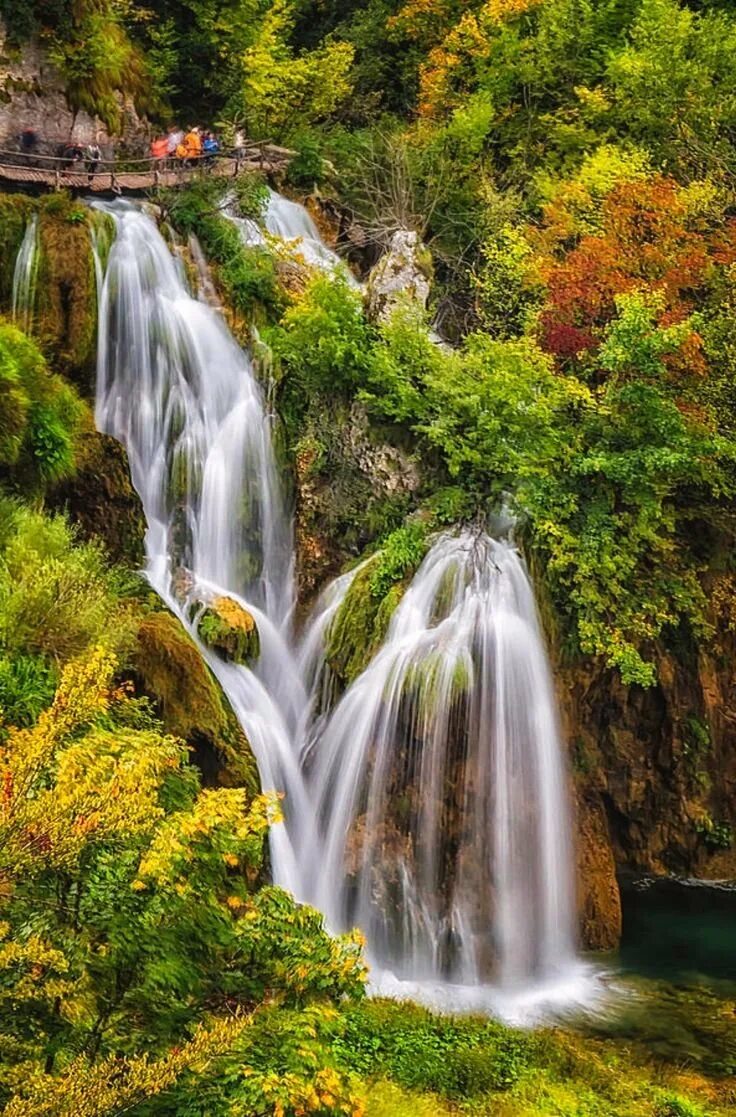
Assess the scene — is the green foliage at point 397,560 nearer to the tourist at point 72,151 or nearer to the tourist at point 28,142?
the tourist at point 72,151

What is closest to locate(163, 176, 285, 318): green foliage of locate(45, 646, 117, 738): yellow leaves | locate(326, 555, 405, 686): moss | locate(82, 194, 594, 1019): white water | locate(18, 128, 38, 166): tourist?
locate(18, 128, 38, 166): tourist

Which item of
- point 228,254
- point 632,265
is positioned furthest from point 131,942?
point 228,254

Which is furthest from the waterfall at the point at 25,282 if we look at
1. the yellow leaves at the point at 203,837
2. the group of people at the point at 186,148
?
the yellow leaves at the point at 203,837

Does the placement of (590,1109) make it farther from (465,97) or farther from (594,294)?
(465,97)

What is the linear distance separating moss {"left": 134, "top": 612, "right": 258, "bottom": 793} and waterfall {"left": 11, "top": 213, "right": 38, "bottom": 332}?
660cm

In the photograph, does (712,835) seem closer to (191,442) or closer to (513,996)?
(513,996)

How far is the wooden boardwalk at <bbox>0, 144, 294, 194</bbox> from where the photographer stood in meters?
14.7

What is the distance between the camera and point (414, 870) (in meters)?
8.64

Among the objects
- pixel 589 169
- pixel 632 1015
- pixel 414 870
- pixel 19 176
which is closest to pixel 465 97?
pixel 589 169

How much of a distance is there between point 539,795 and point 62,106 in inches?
647

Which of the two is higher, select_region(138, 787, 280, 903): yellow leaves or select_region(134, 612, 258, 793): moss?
select_region(134, 612, 258, 793): moss

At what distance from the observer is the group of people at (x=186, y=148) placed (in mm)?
17828

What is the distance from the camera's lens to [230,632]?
10.2 m

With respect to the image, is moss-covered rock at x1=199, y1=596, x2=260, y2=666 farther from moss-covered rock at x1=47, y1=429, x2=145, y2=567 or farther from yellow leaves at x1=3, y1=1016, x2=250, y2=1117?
yellow leaves at x1=3, y1=1016, x2=250, y2=1117
